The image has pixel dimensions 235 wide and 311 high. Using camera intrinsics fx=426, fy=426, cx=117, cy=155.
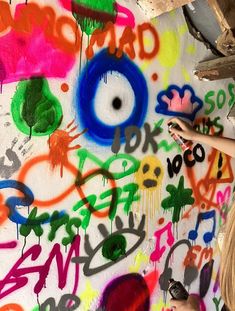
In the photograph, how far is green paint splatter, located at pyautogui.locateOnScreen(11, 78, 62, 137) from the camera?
1.45 meters

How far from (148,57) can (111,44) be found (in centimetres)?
20

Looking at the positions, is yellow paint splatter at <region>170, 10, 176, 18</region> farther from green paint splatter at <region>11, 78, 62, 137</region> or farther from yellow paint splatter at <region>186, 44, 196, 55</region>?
green paint splatter at <region>11, 78, 62, 137</region>

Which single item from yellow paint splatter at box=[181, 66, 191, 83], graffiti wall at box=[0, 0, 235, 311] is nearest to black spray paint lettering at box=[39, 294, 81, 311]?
graffiti wall at box=[0, 0, 235, 311]

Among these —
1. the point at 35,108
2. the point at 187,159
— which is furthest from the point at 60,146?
the point at 187,159

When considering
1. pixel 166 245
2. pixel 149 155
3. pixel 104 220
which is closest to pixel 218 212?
pixel 166 245

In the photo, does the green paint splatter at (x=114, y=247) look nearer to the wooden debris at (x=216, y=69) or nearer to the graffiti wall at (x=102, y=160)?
the graffiti wall at (x=102, y=160)

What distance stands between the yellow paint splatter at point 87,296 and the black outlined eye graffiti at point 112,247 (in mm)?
57

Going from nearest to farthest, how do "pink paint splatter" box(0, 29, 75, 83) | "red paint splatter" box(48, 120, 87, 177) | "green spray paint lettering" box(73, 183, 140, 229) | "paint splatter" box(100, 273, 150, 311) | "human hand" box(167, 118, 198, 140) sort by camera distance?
"pink paint splatter" box(0, 29, 75, 83)
"red paint splatter" box(48, 120, 87, 177)
"green spray paint lettering" box(73, 183, 140, 229)
"paint splatter" box(100, 273, 150, 311)
"human hand" box(167, 118, 198, 140)

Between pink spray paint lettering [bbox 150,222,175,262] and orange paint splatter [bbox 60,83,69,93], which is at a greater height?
orange paint splatter [bbox 60,83,69,93]

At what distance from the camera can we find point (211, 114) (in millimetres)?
2094

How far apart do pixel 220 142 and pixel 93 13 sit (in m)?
0.77

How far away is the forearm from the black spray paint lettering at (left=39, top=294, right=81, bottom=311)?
2.84 ft

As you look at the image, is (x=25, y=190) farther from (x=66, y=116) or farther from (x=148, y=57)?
(x=148, y=57)

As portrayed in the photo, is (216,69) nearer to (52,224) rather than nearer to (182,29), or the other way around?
(182,29)
